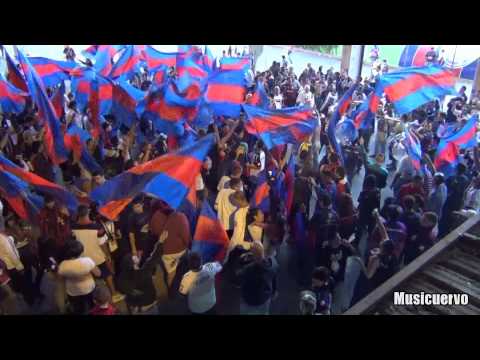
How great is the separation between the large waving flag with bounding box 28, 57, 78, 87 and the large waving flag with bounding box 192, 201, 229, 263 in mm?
5380

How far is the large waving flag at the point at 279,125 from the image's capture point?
6.02 metres

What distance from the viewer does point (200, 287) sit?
4172 mm

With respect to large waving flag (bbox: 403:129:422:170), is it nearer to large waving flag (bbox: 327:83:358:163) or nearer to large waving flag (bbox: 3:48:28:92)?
large waving flag (bbox: 327:83:358:163)

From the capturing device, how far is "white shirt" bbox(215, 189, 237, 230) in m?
5.15

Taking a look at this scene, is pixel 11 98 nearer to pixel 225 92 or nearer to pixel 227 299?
pixel 225 92

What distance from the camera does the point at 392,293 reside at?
202 inches

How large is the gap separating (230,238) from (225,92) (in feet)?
9.63

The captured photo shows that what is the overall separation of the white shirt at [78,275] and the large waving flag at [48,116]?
8.79ft

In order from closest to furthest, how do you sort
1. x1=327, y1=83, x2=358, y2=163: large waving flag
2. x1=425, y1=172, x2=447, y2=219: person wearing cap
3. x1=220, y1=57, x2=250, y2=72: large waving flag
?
x1=425, y1=172, x2=447, y2=219: person wearing cap < x1=327, y1=83, x2=358, y2=163: large waving flag < x1=220, y1=57, x2=250, y2=72: large waving flag

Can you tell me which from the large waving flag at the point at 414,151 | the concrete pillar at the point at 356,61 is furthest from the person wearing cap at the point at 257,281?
the concrete pillar at the point at 356,61

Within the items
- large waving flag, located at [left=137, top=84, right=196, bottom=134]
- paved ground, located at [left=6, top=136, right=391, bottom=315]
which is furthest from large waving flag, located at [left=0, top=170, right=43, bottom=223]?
large waving flag, located at [left=137, top=84, right=196, bottom=134]

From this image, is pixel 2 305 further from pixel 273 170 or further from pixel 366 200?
pixel 366 200

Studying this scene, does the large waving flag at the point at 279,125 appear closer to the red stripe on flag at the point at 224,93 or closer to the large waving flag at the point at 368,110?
the red stripe on flag at the point at 224,93
